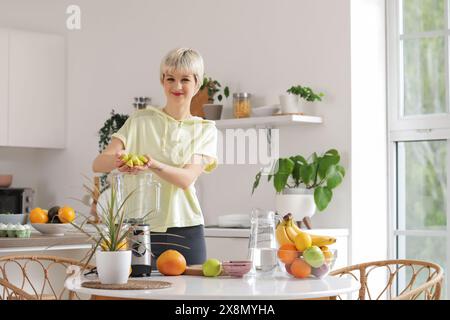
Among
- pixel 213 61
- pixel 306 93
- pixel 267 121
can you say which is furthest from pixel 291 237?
pixel 213 61

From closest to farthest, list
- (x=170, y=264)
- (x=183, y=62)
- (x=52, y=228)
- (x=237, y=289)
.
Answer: (x=237, y=289) < (x=170, y=264) < (x=183, y=62) < (x=52, y=228)

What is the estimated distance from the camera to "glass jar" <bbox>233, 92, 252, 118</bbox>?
4.85 m

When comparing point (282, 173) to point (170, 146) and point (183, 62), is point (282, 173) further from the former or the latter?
point (183, 62)

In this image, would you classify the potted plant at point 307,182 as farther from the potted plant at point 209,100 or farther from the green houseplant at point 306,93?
the potted plant at point 209,100

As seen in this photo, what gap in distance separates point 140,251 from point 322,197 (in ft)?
6.86

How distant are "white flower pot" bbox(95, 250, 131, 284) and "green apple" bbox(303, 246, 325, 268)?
1.71ft

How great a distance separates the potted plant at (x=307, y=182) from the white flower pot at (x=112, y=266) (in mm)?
2209

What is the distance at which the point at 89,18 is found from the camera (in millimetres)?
6098

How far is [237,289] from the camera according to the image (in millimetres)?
2197

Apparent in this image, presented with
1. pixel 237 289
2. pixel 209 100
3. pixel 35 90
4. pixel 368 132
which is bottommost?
pixel 237 289

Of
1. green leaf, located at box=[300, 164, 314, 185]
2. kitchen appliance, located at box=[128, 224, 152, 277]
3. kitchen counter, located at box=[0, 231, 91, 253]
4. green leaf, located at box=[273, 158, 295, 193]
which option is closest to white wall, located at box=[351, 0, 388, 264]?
green leaf, located at box=[300, 164, 314, 185]

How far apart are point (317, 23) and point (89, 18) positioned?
2.08 meters

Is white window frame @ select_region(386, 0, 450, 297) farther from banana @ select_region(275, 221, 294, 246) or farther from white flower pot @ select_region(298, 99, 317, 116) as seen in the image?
banana @ select_region(275, 221, 294, 246)
